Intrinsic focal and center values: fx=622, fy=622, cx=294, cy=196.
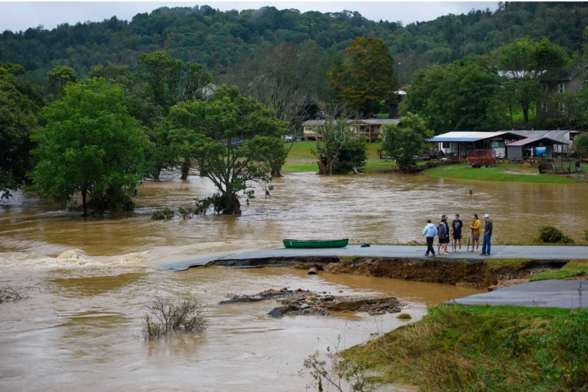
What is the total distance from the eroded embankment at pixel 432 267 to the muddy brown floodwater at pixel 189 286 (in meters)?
0.54

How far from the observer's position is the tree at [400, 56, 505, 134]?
259 feet

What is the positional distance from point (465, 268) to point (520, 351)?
8.74 m

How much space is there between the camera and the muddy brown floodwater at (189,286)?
14.2m

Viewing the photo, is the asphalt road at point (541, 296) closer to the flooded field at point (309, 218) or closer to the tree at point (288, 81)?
the flooded field at point (309, 218)

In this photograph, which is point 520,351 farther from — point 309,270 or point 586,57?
point 586,57

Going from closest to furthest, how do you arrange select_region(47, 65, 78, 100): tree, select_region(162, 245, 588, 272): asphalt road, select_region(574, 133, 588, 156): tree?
select_region(162, 245, 588, 272): asphalt road → select_region(574, 133, 588, 156): tree → select_region(47, 65, 78, 100): tree

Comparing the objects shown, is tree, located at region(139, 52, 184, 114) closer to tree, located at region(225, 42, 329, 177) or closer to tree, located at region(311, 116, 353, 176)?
tree, located at region(311, 116, 353, 176)

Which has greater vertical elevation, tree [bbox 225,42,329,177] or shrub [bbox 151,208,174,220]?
tree [bbox 225,42,329,177]

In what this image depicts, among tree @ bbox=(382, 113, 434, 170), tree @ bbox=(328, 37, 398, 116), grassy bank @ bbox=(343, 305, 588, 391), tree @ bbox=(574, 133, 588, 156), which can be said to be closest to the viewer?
grassy bank @ bbox=(343, 305, 588, 391)

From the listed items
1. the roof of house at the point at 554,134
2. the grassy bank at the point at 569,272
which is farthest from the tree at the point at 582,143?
the grassy bank at the point at 569,272

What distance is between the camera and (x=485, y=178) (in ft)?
204

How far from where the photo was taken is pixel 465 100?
263 ft

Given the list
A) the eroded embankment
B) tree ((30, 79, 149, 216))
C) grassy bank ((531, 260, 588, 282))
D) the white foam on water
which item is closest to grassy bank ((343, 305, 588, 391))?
grassy bank ((531, 260, 588, 282))

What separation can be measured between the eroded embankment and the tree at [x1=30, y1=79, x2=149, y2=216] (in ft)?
60.7
